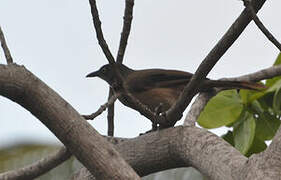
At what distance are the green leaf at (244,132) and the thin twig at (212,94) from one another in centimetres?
26

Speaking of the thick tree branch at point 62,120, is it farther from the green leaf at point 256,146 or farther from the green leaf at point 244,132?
the green leaf at point 256,146

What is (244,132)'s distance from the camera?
457 centimetres

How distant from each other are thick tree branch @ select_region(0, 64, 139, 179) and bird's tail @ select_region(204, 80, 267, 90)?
74.8 inches

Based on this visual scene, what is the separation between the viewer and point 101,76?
600 centimetres

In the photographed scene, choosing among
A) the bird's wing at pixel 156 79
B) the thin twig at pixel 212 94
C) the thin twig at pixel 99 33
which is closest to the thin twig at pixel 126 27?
the thin twig at pixel 99 33

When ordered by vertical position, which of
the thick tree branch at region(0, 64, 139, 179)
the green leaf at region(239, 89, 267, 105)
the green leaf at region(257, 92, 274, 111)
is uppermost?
the thick tree branch at region(0, 64, 139, 179)

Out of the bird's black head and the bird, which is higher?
the bird

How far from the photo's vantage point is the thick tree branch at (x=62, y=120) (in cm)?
285

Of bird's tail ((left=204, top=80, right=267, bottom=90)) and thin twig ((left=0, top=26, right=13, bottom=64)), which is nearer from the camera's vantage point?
thin twig ((left=0, top=26, right=13, bottom=64))

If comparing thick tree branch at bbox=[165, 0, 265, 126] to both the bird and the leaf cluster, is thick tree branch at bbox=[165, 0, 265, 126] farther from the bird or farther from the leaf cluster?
the bird

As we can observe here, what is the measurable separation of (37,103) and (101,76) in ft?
10.3

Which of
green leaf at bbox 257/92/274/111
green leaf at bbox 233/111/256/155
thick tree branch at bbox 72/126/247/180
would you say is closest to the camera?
thick tree branch at bbox 72/126/247/180

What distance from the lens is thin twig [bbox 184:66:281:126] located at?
13.8 feet

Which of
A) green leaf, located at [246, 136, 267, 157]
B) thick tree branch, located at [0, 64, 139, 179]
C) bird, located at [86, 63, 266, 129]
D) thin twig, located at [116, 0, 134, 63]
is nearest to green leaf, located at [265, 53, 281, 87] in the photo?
green leaf, located at [246, 136, 267, 157]
